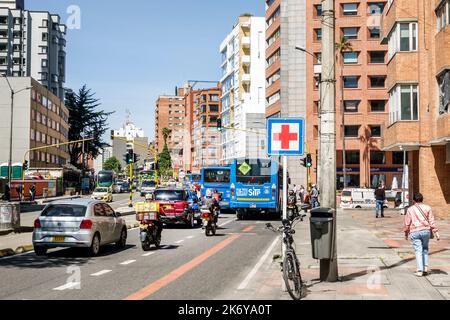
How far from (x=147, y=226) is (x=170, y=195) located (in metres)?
8.85

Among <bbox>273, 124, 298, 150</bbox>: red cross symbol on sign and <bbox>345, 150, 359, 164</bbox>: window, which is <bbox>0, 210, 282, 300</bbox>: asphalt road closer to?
<bbox>273, 124, 298, 150</bbox>: red cross symbol on sign

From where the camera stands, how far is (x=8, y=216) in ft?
73.8

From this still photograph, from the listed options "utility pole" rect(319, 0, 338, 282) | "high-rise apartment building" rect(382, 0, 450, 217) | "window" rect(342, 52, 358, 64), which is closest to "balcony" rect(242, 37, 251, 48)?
"window" rect(342, 52, 358, 64)

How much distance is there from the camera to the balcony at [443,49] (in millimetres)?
26594

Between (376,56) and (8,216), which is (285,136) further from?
(376,56)

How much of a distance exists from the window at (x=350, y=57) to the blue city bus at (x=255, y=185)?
42.3m

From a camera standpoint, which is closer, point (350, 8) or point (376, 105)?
point (376, 105)

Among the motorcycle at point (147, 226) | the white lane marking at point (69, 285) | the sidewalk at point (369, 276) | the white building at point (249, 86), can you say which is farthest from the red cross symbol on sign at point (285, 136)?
the white building at point (249, 86)

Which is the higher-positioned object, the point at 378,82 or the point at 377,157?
the point at 378,82

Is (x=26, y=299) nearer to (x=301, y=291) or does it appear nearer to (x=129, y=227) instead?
(x=301, y=291)

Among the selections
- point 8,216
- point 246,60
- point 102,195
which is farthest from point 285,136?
point 246,60

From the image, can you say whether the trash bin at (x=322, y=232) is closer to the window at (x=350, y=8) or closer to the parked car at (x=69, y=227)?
the parked car at (x=69, y=227)

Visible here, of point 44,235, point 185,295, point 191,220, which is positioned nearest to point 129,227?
point 191,220

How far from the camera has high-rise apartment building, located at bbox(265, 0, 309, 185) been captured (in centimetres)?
7356
